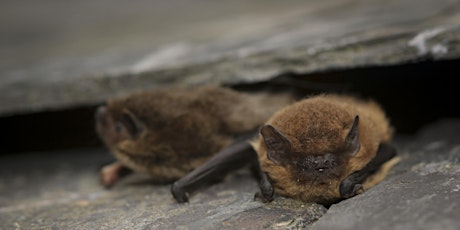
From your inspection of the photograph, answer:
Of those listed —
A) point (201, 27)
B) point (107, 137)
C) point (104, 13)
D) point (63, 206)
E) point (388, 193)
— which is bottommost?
point (388, 193)

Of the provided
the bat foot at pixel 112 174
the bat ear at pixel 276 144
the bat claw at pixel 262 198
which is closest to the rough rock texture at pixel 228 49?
the bat foot at pixel 112 174

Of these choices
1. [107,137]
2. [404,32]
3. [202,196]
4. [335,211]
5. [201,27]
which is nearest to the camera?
[335,211]

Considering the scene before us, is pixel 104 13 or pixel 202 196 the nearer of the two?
pixel 202 196

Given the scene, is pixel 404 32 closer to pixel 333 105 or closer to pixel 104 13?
pixel 333 105

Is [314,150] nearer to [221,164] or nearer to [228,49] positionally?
[221,164]

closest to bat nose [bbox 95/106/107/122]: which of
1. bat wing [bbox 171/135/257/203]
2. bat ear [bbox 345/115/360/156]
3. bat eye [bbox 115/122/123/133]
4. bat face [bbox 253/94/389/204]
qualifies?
bat eye [bbox 115/122/123/133]

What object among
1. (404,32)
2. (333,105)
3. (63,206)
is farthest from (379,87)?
(63,206)
